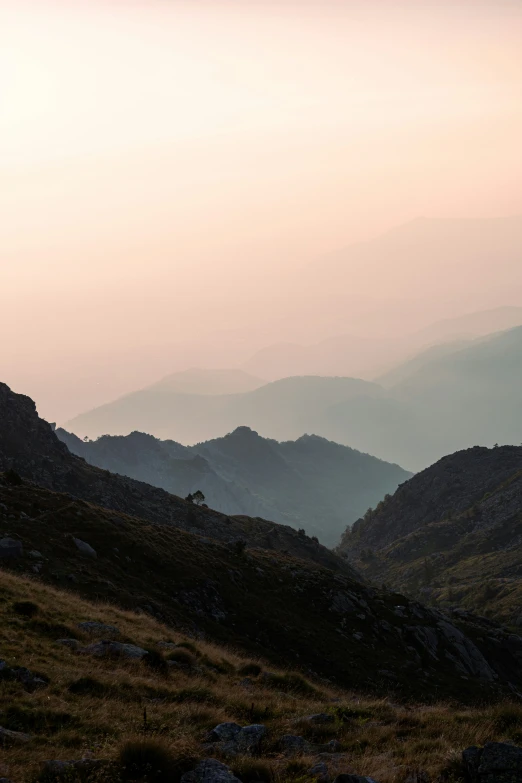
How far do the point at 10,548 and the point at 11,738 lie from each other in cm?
3118

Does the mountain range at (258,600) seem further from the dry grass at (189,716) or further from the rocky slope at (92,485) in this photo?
the rocky slope at (92,485)

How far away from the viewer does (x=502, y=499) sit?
181250 mm

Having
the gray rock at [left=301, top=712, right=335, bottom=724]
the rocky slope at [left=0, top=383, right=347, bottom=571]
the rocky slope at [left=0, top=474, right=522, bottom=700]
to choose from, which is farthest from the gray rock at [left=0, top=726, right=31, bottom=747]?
the rocky slope at [left=0, top=383, right=347, bottom=571]

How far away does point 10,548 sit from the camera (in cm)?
4594

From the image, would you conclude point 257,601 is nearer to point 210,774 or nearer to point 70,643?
point 70,643

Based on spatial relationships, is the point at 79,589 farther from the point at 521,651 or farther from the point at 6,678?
the point at 521,651

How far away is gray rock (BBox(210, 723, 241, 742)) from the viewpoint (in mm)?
18734

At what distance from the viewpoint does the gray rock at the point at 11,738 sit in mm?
16625

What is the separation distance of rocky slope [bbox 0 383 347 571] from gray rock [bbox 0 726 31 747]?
7936 cm

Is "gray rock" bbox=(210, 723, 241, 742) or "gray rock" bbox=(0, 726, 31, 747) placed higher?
"gray rock" bbox=(0, 726, 31, 747)

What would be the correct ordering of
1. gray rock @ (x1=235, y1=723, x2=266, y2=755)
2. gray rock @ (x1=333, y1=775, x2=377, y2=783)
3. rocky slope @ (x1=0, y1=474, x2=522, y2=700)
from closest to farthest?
gray rock @ (x1=333, y1=775, x2=377, y2=783) → gray rock @ (x1=235, y1=723, x2=266, y2=755) → rocky slope @ (x1=0, y1=474, x2=522, y2=700)

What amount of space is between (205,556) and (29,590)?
32.9m

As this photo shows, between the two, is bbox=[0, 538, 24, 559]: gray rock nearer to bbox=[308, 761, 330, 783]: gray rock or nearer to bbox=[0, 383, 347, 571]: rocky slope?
bbox=[308, 761, 330, 783]: gray rock

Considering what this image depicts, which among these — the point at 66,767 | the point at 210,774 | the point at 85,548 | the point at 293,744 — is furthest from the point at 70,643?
the point at 85,548
